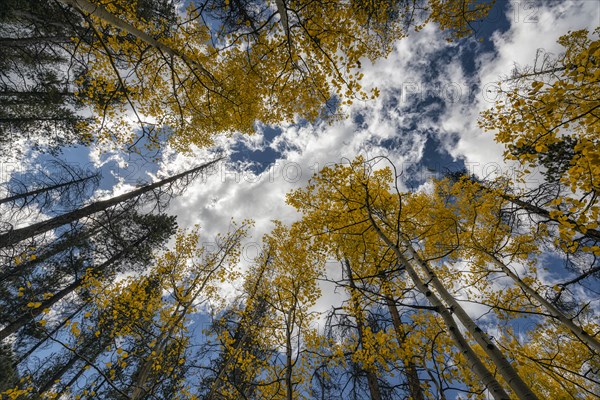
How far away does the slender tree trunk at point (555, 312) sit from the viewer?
10.1 feet

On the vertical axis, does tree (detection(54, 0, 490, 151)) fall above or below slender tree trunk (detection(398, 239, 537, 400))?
above

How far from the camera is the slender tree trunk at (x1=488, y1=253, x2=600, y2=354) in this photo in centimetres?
307

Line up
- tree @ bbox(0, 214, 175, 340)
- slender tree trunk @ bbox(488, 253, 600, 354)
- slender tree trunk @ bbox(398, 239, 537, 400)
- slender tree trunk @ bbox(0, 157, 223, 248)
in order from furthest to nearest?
tree @ bbox(0, 214, 175, 340), slender tree trunk @ bbox(0, 157, 223, 248), slender tree trunk @ bbox(488, 253, 600, 354), slender tree trunk @ bbox(398, 239, 537, 400)

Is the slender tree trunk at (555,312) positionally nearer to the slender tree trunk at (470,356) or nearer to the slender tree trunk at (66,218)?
the slender tree trunk at (470,356)

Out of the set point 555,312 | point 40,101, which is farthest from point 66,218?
point 555,312

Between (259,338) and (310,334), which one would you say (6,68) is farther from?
(310,334)

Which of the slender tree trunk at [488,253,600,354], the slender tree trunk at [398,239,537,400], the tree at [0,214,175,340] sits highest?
the tree at [0,214,175,340]

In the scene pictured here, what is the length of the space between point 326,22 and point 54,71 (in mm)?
9504

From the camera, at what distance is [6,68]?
630 cm

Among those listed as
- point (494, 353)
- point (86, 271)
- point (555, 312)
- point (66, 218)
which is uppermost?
point (86, 271)

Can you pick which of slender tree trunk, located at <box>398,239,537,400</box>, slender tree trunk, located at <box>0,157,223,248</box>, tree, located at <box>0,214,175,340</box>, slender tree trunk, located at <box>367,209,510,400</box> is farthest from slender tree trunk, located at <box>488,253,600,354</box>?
tree, located at <box>0,214,175,340</box>

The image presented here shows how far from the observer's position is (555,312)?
12.2 ft

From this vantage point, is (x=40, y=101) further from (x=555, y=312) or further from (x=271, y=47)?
(x=555, y=312)

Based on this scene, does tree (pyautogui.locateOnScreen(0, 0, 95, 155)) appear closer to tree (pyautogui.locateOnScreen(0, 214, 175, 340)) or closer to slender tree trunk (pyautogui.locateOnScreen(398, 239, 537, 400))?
tree (pyautogui.locateOnScreen(0, 214, 175, 340))
